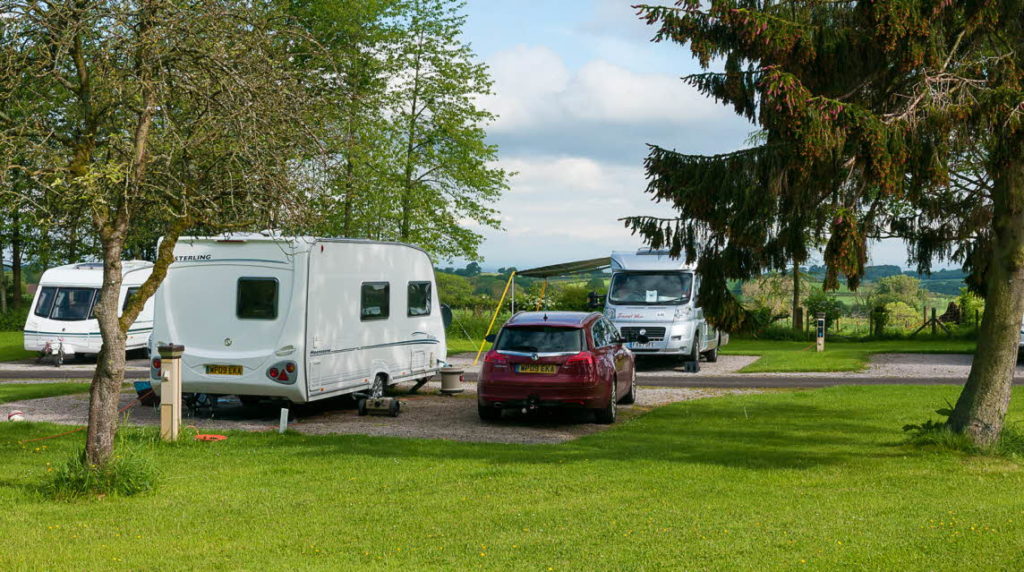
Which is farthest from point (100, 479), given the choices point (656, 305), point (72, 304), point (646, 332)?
point (72, 304)

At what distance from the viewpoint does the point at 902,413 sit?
1516 centimetres

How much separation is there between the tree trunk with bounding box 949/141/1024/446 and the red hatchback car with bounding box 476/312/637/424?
4.87 metres

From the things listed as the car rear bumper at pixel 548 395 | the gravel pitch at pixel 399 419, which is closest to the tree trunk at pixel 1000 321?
the car rear bumper at pixel 548 395

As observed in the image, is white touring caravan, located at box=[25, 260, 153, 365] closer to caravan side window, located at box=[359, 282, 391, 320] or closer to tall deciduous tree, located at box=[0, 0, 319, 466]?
caravan side window, located at box=[359, 282, 391, 320]

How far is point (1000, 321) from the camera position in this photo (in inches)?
431

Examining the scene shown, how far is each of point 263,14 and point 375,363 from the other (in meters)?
7.22

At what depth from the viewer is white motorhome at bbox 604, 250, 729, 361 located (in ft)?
80.3

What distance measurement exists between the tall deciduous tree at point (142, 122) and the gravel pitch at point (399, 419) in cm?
499

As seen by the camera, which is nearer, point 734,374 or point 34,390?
point 34,390

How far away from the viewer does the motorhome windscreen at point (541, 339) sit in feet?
47.1

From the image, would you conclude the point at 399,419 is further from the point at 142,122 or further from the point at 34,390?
the point at 34,390

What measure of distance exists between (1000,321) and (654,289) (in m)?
14.4

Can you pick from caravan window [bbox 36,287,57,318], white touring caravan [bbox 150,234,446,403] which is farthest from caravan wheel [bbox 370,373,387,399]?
caravan window [bbox 36,287,57,318]

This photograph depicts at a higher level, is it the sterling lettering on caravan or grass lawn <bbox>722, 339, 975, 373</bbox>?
the sterling lettering on caravan
